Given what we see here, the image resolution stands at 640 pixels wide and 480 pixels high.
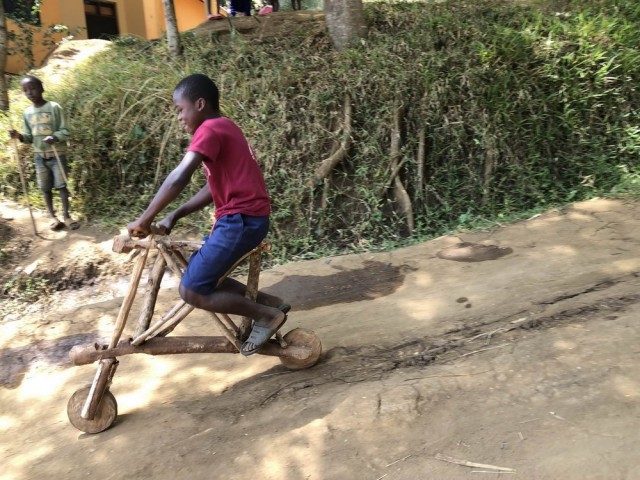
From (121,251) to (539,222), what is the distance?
403cm

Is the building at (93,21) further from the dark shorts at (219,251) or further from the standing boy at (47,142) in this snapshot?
the dark shorts at (219,251)

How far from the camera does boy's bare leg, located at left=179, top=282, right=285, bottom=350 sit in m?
2.79

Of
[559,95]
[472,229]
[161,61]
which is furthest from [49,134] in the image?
[559,95]

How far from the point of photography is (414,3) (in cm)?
782

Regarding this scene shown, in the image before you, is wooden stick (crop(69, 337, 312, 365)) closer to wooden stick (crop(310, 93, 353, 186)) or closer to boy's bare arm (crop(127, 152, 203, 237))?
boy's bare arm (crop(127, 152, 203, 237))

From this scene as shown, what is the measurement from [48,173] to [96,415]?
423 centimetres

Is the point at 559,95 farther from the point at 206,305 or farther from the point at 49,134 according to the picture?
the point at 49,134

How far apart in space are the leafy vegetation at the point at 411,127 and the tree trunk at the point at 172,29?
0.77m

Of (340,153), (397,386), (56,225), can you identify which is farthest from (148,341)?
(56,225)

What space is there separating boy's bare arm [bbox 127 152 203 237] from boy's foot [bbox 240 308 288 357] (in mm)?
830

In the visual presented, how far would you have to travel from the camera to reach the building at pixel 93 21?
1020 centimetres

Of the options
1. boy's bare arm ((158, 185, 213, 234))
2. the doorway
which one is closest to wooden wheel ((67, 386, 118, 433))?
boy's bare arm ((158, 185, 213, 234))

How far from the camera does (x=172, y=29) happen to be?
7.55m

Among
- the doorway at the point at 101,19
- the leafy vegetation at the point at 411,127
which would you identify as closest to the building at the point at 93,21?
the doorway at the point at 101,19
